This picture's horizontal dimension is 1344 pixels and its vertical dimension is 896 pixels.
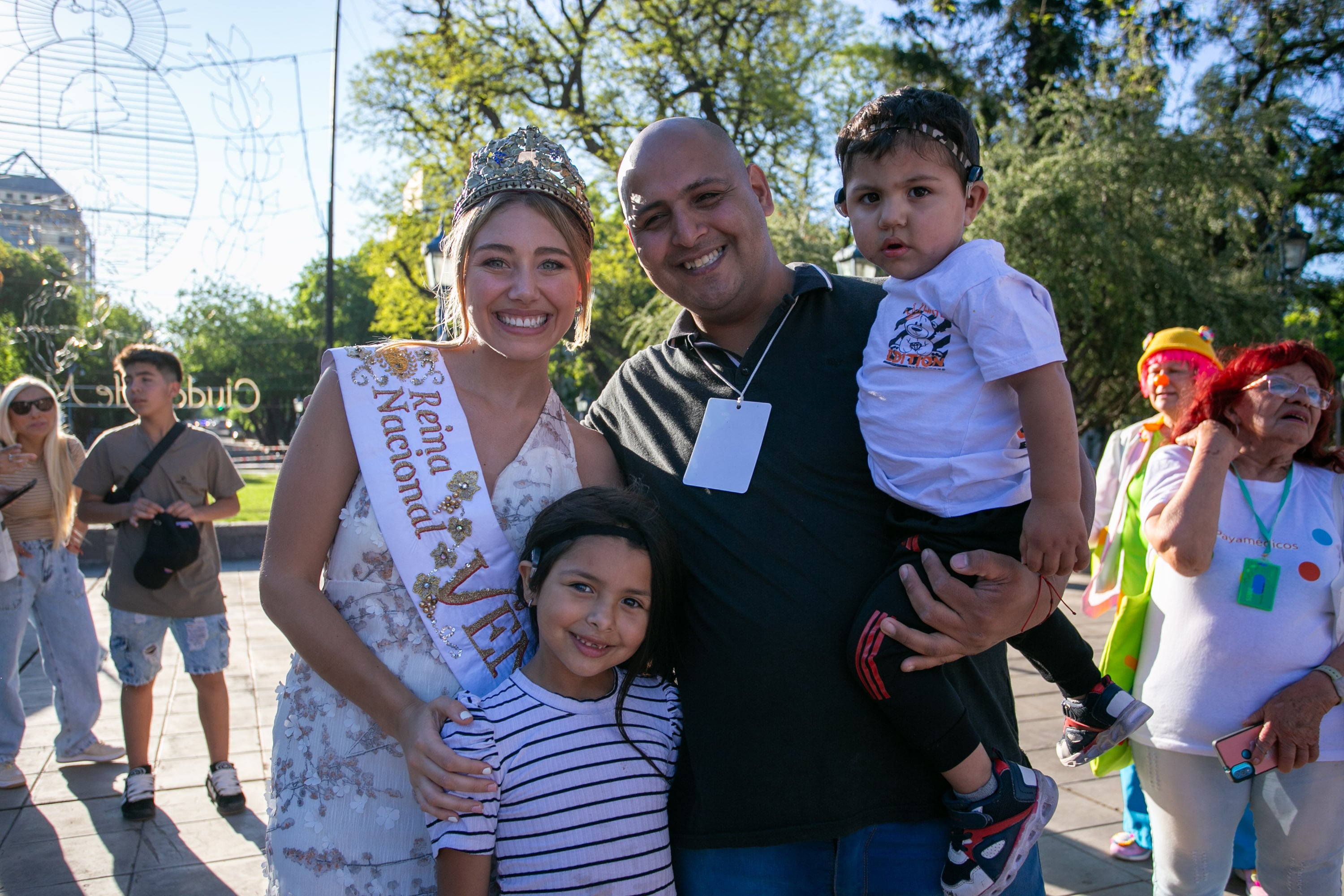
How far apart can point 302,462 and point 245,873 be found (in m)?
2.66

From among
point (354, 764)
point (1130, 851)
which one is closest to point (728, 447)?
point (354, 764)

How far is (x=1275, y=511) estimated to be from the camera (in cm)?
270

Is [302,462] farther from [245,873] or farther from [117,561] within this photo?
[117,561]

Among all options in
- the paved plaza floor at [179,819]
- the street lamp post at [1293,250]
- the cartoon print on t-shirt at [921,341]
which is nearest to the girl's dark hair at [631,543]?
the cartoon print on t-shirt at [921,341]

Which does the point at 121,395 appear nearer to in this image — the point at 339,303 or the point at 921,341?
the point at 921,341

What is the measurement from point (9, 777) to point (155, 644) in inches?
38.0

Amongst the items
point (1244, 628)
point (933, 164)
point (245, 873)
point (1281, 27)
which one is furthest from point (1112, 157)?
point (245, 873)

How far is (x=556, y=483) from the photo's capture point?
6.39 feet

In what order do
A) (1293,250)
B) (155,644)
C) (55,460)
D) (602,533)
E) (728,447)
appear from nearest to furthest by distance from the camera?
(602,533)
(728,447)
(155,644)
(55,460)
(1293,250)

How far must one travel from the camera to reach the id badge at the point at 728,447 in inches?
71.2

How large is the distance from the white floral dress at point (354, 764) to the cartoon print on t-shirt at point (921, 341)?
3.52 feet

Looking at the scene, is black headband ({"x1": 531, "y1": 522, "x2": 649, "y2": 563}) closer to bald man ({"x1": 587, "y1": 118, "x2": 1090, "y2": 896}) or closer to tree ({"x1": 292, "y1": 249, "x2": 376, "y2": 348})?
bald man ({"x1": 587, "y1": 118, "x2": 1090, "y2": 896})

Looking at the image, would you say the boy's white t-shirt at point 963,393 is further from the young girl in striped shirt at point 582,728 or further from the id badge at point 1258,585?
the id badge at point 1258,585

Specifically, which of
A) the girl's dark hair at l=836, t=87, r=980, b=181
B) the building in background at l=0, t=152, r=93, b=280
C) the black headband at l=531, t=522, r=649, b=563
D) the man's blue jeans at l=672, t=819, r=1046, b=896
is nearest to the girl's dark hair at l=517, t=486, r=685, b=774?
the black headband at l=531, t=522, r=649, b=563
